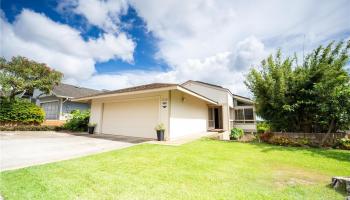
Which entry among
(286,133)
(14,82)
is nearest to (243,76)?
(286,133)

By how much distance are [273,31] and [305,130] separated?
5570 mm

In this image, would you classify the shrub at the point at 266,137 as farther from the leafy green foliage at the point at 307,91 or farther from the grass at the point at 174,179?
the grass at the point at 174,179

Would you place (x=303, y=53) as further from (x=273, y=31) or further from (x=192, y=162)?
(x=192, y=162)

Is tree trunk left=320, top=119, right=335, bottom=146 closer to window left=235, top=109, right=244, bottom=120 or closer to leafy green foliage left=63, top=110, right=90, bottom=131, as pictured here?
window left=235, top=109, right=244, bottom=120

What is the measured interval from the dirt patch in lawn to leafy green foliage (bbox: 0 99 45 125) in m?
17.6

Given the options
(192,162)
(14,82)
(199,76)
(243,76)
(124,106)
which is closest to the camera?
(192,162)

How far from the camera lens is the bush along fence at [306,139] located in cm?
725

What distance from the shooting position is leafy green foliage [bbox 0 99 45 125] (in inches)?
512

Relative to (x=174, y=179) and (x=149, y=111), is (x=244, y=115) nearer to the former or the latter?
(x=149, y=111)

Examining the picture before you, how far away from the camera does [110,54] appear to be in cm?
1267

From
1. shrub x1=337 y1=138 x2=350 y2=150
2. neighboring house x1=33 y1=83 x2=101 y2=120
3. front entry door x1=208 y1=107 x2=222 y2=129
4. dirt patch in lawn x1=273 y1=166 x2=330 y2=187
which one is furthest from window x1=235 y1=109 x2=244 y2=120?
neighboring house x1=33 y1=83 x2=101 y2=120

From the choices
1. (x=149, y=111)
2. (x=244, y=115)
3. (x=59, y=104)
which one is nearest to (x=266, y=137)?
(x=149, y=111)

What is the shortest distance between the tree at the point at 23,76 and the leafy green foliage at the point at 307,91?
16740mm

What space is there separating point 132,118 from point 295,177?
356 inches
